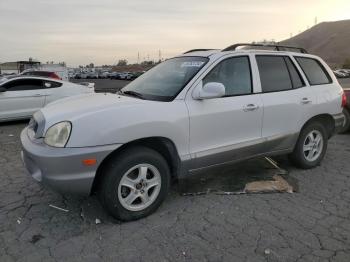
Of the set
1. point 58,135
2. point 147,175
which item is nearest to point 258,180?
point 147,175

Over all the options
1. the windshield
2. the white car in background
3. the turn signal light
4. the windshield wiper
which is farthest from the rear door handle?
the white car in background

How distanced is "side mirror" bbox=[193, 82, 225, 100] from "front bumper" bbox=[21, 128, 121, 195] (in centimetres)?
108

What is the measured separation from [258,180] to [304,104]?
4.09ft

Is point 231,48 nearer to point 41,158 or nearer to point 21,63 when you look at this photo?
point 41,158

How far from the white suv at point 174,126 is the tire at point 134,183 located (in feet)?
0.03

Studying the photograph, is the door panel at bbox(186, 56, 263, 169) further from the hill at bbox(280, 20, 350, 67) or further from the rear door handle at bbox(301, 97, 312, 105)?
the hill at bbox(280, 20, 350, 67)

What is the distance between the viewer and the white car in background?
9602 mm

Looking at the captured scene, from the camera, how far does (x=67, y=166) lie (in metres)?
3.47

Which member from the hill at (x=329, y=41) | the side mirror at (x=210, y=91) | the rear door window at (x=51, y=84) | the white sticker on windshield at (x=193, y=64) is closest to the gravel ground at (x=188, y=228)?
the side mirror at (x=210, y=91)

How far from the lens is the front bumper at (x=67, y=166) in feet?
11.4

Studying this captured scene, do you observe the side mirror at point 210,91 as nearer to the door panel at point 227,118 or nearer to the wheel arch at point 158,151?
the door panel at point 227,118

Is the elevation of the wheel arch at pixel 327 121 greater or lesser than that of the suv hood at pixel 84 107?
lesser

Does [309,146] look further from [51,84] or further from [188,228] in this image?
[51,84]

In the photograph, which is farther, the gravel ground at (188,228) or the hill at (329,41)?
the hill at (329,41)
